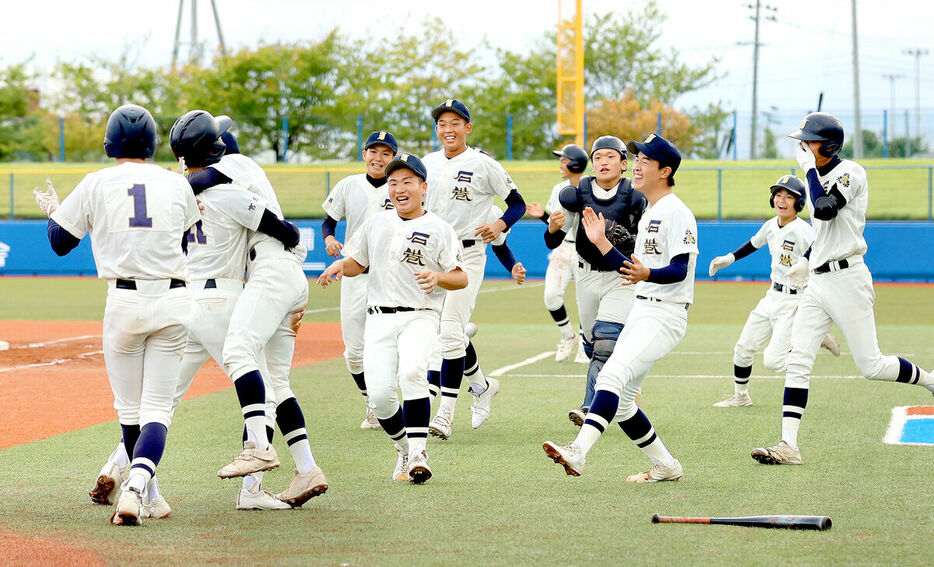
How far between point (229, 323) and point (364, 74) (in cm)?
4713

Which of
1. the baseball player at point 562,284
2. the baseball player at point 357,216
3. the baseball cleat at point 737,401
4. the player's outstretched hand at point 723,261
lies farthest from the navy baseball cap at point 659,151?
the baseball player at point 562,284

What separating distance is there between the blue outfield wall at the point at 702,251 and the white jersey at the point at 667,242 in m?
21.0

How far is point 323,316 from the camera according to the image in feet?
63.1

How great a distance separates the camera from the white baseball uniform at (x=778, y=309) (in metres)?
9.56

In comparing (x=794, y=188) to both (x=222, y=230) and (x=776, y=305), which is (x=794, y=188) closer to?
(x=776, y=305)

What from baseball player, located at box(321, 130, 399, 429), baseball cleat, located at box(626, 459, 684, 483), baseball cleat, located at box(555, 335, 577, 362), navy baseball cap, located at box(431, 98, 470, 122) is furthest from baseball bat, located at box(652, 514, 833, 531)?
→ baseball cleat, located at box(555, 335, 577, 362)

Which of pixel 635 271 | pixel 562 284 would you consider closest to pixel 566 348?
pixel 562 284

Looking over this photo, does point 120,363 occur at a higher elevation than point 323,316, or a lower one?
higher

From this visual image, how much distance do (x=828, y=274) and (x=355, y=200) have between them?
3.71 metres

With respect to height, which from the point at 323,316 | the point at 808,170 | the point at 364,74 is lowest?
the point at 323,316

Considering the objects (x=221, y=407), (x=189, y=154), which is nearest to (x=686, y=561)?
(x=189, y=154)

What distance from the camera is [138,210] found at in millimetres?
5441

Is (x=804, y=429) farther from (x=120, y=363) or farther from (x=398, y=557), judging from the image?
(x=120, y=363)

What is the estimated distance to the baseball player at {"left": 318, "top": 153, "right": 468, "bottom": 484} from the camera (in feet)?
21.2
